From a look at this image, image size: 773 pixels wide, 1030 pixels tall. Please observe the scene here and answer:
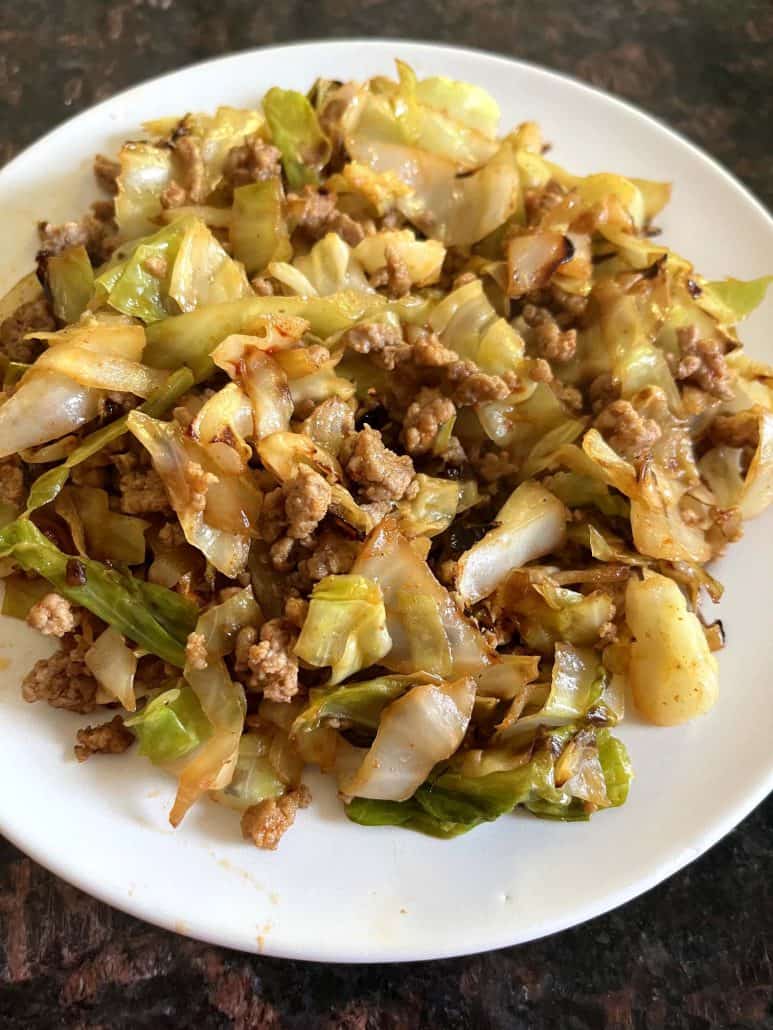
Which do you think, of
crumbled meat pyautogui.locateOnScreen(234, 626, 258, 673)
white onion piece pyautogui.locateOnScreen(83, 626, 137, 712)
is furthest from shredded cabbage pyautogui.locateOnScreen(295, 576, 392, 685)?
white onion piece pyautogui.locateOnScreen(83, 626, 137, 712)

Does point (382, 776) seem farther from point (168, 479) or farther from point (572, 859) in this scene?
point (168, 479)

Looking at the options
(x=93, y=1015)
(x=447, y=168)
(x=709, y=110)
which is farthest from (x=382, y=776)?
(x=709, y=110)

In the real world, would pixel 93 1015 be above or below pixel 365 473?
below

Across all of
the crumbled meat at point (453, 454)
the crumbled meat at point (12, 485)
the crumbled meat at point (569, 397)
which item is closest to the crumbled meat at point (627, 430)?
the crumbled meat at point (569, 397)

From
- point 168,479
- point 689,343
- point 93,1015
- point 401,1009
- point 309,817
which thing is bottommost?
point 93,1015

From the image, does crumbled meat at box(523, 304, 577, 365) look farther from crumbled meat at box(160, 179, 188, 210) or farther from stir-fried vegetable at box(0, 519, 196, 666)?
stir-fried vegetable at box(0, 519, 196, 666)

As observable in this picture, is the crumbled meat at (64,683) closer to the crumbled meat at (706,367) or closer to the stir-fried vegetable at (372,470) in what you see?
the stir-fried vegetable at (372,470)

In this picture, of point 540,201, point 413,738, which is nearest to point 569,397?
point 540,201

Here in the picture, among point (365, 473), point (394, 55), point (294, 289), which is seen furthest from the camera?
point (394, 55)
